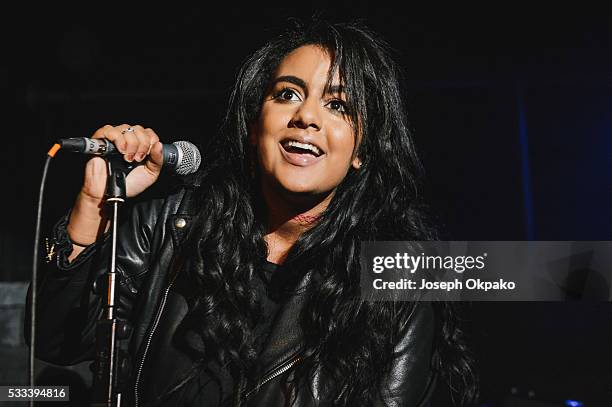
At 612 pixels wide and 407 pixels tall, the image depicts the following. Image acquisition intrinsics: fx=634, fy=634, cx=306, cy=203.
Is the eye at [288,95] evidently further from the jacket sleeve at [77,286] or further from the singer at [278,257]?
the jacket sleeve at [77,286]

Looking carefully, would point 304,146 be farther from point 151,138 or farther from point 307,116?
point 151,138

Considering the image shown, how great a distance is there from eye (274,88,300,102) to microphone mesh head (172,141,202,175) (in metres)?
0.34

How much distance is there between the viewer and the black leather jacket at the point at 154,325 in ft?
5.19

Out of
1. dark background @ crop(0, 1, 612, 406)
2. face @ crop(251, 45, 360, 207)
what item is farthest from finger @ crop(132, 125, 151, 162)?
dark background @ crop(0, 1, 612, 406)

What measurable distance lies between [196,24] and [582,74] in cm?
180

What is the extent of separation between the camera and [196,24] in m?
3.12

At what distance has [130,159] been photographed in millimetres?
1394

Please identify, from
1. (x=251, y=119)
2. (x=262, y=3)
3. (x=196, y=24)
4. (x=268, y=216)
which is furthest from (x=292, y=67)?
(x=196, y=24)

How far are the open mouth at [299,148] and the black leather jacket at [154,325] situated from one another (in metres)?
0.35

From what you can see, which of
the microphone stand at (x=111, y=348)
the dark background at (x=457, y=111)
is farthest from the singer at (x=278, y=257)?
the dark background at (x=457, y=111)

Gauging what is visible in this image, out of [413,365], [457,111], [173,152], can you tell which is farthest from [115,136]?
[457,111]

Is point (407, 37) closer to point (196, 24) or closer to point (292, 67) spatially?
point (196, 24)

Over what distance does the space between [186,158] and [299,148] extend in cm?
31

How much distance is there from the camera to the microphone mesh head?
1.50 meters
